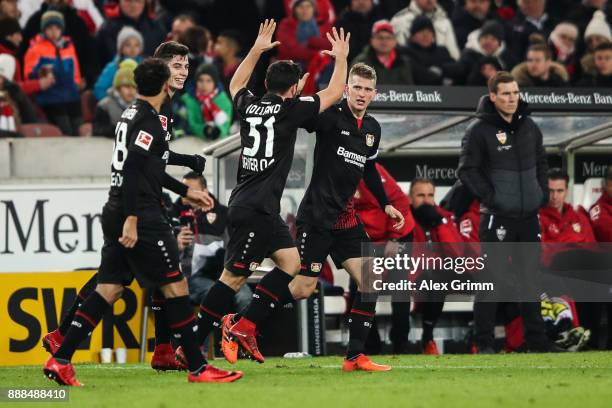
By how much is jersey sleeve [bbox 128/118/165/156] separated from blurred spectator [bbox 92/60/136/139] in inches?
278

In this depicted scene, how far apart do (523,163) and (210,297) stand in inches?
158

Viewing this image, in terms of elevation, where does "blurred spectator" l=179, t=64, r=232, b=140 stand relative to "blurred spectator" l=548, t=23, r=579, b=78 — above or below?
below

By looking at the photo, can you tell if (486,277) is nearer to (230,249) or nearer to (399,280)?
(399,280)

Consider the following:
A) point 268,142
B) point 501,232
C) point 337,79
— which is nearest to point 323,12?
point 501,232

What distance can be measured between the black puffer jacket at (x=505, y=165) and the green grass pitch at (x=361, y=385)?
165 centimetres

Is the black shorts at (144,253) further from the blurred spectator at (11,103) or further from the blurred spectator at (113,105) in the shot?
the blurred spectator at (11,103)

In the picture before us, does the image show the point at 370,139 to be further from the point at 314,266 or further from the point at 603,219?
the point at 603,219

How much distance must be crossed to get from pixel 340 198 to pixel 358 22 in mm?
8153

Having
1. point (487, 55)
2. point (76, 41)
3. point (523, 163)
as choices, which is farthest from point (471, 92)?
point (76, 41)

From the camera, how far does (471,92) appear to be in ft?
45.9

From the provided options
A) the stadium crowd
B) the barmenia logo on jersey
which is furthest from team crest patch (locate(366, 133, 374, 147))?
the stadium crowd

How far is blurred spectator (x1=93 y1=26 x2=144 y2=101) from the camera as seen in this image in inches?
666

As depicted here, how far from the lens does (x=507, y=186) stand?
12898 mm

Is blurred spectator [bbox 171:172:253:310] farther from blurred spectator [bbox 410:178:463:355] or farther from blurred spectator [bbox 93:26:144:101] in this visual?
blurred spectator [bbox 93:26:144:101]
